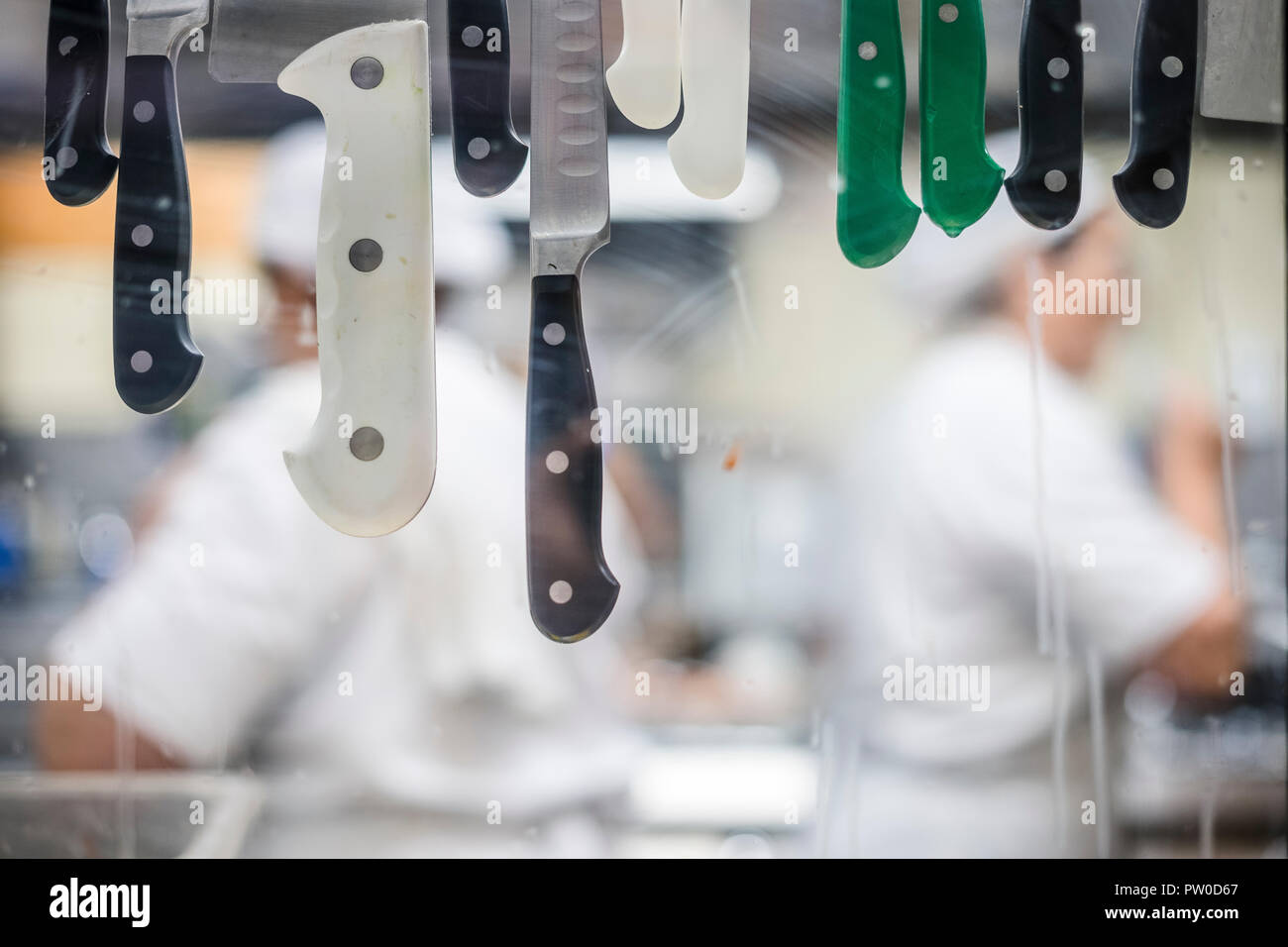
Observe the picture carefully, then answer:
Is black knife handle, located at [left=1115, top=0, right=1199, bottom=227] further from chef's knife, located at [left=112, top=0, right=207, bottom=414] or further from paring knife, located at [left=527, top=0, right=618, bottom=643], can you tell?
chef's knife, located at [left=112, top=0, right=207, bottom=414]

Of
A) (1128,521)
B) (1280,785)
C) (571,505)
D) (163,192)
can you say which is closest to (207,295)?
(163,192)

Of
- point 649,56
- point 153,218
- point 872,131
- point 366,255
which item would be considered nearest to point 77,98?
point 153,218

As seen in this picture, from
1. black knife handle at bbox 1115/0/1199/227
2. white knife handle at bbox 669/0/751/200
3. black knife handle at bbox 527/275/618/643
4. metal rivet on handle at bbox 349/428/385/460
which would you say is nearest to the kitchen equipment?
black knife handle at bbox 1115/0/1199/227

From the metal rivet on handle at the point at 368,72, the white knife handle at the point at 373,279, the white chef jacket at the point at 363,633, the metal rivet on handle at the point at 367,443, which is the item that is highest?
the metal rivet on handle at the point at 368,72

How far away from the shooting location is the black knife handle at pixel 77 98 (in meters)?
0.53

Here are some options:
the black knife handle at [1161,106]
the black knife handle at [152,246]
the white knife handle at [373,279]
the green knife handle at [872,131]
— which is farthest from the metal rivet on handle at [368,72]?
the black knife handle at [1161,106]

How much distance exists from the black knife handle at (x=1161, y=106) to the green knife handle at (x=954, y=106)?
86 mm

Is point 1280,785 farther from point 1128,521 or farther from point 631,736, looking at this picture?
point 631,736

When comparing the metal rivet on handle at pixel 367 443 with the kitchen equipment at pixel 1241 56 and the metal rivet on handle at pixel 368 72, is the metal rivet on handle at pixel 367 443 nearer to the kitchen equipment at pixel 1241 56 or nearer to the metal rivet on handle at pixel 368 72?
the metal rivet on handle at pixel 368 72

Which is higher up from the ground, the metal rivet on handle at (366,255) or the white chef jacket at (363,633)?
the metal rivet on handle at (366,255)

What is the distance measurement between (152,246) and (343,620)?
23 cm

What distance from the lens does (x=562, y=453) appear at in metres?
0.50

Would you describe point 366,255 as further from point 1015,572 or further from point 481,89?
point 1015,572

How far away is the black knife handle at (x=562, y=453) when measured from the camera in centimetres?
50
